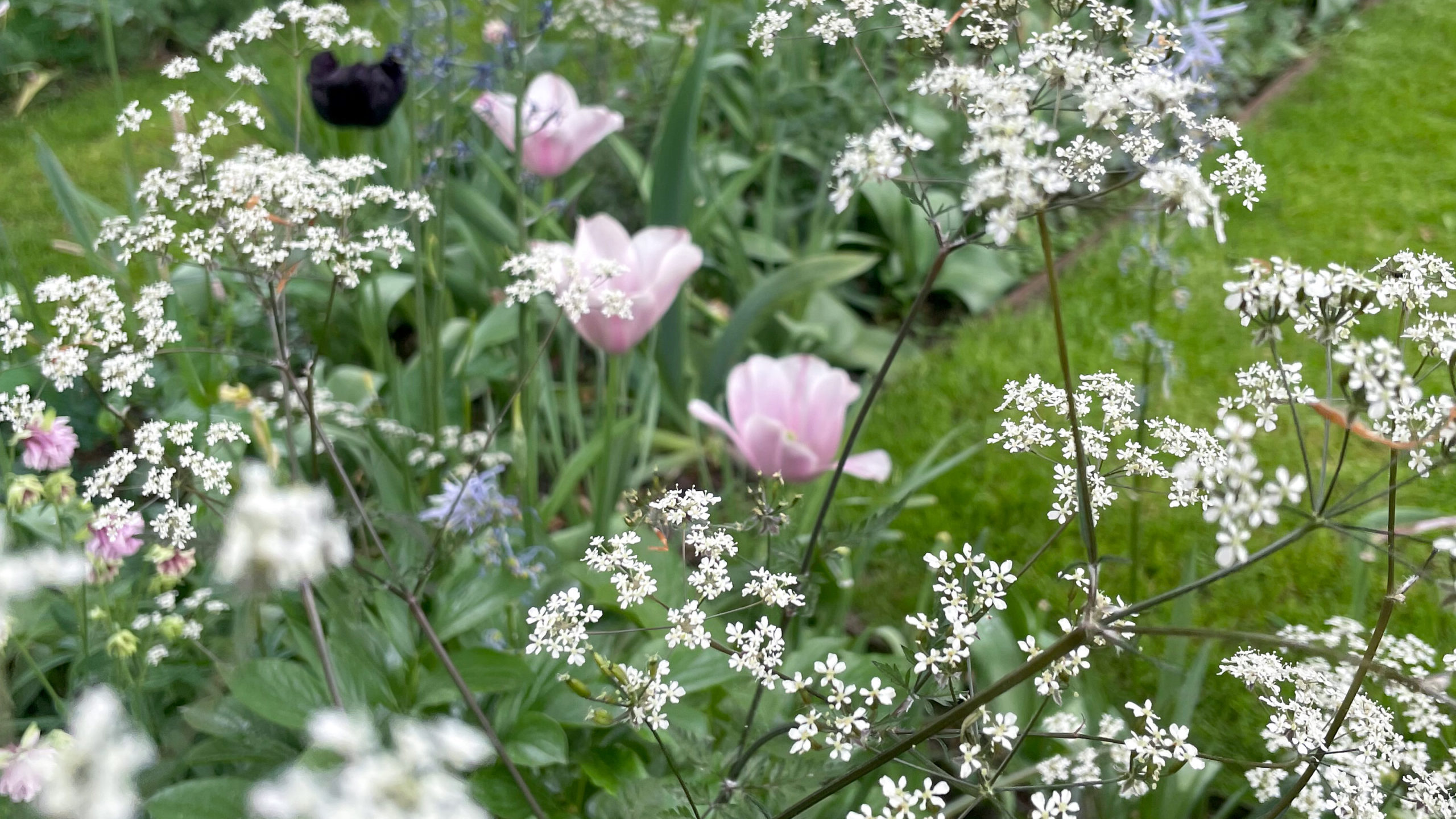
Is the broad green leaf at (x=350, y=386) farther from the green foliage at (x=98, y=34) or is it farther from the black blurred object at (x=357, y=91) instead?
the green foliage at (x=98, y=34)

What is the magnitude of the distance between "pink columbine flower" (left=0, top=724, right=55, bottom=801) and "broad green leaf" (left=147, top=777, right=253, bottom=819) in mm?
197

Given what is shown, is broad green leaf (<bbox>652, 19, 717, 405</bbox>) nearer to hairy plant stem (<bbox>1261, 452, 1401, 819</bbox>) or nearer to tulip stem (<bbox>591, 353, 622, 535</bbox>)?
tulip stem (<bbox>591, 353, 622, 535</bbox>)

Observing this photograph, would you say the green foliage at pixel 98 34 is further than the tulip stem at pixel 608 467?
Yes

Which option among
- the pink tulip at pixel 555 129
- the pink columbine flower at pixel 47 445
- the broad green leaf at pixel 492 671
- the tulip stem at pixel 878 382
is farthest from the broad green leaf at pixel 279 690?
the pink tulip at pixel 555 129

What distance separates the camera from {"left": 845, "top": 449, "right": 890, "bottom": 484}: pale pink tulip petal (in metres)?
1.33

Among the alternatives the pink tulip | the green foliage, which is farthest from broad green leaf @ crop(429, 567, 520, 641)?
the green foliage

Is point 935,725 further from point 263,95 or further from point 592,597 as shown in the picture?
point 263,95

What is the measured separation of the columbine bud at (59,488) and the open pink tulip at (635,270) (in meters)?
0.65

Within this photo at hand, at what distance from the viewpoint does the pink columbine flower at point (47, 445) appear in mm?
990

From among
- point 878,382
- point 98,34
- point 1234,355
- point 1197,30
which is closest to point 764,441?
point 878,382

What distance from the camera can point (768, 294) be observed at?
2.02 m

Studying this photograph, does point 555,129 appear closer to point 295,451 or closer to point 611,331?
point 611,331

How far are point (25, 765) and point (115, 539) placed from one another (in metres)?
0.34

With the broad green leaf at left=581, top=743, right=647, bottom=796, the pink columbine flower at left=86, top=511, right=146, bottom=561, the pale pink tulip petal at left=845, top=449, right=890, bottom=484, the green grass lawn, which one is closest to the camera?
the pink columbine flower at left=86, top=511, right=146, bottom=561
